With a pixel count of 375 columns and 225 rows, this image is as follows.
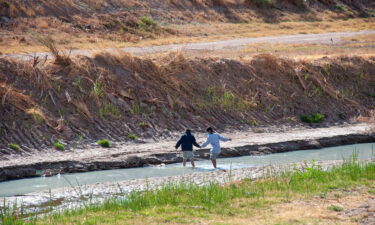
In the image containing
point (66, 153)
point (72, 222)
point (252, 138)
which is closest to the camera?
point (72, 222)

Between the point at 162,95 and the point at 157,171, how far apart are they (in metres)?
7.56

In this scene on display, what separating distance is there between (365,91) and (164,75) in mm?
11502

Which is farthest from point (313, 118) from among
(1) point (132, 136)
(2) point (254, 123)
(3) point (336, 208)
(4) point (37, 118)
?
(3) point (336, 208)

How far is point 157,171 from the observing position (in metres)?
20.0

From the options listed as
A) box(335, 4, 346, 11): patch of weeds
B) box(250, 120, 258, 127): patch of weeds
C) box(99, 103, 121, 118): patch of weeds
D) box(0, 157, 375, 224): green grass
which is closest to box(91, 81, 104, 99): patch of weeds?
box(99, 103, 121, 118): patch of weeds

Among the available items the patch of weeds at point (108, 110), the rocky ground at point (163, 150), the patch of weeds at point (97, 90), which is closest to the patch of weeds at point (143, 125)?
the patch of weeds at point (108, 110)

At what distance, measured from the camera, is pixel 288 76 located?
105ft

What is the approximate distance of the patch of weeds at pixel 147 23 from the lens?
1729 inches

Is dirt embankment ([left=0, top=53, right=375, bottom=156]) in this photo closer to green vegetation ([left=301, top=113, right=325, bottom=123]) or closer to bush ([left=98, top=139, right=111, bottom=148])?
green vegetation ([left=301, top=113, right=325, bottom=123])

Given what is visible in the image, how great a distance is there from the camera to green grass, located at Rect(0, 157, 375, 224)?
12.5 m

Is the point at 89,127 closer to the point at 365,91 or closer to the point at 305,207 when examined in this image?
the point at 305,207

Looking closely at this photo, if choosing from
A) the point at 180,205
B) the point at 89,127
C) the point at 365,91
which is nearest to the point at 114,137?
the point at 89,127

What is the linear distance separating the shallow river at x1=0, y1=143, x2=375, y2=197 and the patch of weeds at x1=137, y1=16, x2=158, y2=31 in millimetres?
22079

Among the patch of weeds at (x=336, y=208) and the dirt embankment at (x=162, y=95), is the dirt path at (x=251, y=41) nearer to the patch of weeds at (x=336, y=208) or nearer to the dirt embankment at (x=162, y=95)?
the dirt embankment at (x=162, y=95)
